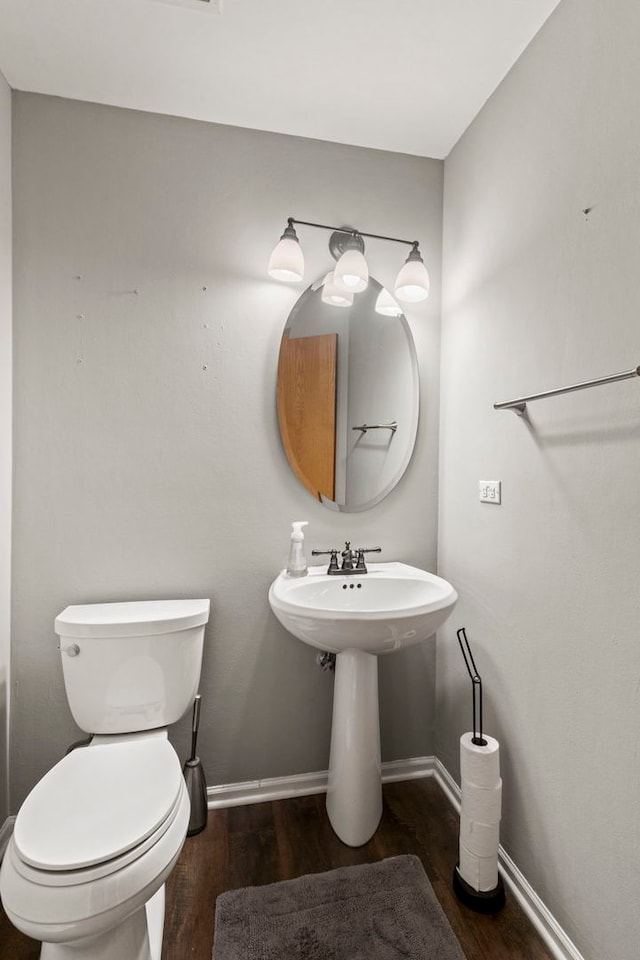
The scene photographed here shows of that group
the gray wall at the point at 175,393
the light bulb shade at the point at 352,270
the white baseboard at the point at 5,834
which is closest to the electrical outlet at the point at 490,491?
the gray wall at the point at 175,393

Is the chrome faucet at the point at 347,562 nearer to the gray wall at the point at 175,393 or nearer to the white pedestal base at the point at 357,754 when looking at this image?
the gray wall at the point at 175,393

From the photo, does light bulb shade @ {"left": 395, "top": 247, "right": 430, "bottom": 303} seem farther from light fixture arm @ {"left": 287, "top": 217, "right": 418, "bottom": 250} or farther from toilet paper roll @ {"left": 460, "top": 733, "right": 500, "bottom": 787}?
toilet paper roll @ {"left": 460, "top": 733, "right": 500, "bottom": 787}

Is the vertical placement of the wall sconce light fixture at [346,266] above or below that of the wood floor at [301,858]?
above

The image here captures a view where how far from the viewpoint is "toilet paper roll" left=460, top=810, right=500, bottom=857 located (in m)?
1.36

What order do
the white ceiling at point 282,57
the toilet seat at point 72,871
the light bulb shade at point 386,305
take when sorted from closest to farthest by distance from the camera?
the toilet seat at point 72,871 < the white ceiling at point 282,57 < the light bulb shade at point 386,305

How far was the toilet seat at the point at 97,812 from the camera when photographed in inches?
37.9

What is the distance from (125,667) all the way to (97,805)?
422 mm

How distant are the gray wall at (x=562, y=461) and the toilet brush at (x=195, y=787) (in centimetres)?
93

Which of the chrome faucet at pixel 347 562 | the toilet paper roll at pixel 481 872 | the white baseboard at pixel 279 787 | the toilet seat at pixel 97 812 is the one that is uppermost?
the chrome faucet at pixel 347 562

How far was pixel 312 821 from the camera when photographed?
67.3 inches

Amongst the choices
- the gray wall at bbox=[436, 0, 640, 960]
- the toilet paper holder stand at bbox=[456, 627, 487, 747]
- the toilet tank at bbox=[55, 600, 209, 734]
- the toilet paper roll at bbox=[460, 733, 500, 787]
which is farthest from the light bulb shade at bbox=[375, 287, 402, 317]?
the toilet paper roll at bbox=[460, 733, 500, 787]

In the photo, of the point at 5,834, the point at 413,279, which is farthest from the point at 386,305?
the point at 5,834

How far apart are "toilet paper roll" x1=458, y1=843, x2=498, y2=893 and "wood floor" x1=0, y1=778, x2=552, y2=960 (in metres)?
0.07

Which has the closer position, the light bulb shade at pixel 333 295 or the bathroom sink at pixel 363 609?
the bathroom sink at pixel 363 609
